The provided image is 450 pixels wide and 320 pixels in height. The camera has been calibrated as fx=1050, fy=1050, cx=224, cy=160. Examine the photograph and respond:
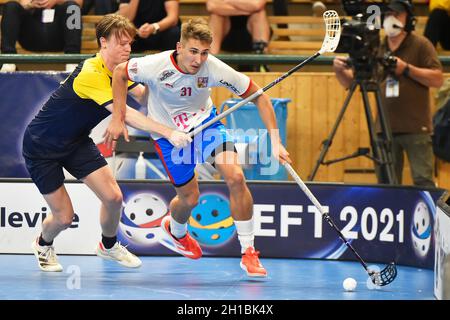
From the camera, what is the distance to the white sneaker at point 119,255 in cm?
853

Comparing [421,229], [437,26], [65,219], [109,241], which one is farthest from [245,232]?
[437,26]

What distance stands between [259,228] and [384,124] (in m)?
1.48

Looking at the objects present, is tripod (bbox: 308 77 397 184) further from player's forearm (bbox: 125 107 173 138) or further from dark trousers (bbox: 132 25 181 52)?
dark trousers (bbox: 132 25 181 52)

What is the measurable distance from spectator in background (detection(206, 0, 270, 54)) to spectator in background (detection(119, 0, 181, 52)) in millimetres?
404

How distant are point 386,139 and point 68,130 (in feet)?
9.96

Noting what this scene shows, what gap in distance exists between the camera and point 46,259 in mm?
8500

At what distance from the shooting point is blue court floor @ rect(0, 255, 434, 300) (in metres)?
7.46

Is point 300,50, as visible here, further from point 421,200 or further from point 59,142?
point 59,142

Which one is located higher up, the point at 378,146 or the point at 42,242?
the point at 378,146

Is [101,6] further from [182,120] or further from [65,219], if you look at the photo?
[65,219]

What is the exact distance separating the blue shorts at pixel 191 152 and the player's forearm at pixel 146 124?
40 centimetres

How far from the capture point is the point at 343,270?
345 inches

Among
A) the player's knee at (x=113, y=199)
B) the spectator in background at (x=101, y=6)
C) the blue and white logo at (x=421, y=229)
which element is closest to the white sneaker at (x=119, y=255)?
the player's knee at (x=113, y=199)

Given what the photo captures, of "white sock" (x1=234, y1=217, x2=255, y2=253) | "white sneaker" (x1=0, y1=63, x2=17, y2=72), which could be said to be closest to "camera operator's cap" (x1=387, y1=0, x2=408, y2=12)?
"white sock" (x1=234, y1=217, x2=255, y2=253)
